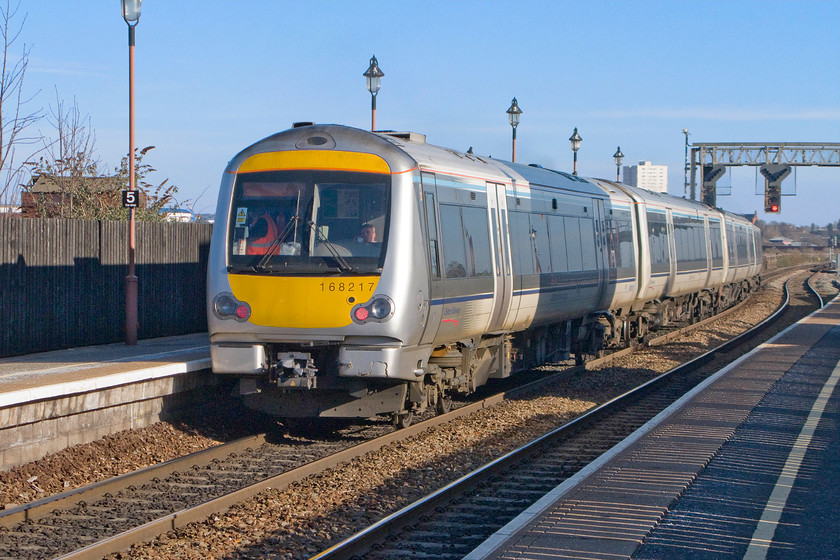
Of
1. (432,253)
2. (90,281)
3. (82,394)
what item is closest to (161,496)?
(82,394)

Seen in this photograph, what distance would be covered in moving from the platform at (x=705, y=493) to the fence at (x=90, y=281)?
26.8 ft

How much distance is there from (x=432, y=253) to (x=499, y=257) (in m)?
2.25

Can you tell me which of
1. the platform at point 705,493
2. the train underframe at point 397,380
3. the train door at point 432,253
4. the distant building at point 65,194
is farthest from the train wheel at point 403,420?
the distant building at point 65,194

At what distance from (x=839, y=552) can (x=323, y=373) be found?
5393 mm

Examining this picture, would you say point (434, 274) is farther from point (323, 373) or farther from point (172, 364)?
point (172, 364)

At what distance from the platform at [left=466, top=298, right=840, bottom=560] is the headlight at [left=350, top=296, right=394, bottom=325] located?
8.34 ft

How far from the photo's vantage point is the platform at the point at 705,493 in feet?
21.0

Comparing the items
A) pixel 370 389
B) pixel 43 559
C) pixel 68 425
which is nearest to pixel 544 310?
pixel 370 389

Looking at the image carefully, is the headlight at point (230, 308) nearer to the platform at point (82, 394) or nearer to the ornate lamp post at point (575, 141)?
the platform at point (82, 394)

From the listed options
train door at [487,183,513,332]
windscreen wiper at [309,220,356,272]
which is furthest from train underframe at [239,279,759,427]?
windscreen wiper at [309,220,356,272]

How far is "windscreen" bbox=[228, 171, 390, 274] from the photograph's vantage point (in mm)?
9984

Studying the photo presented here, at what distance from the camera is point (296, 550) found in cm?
692

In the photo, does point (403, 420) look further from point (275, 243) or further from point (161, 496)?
point (161, 496)

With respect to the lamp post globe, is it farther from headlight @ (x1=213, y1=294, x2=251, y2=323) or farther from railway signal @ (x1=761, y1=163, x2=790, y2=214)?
railway signal @ (x1=761, y1=163, x2=790, y2=214)
